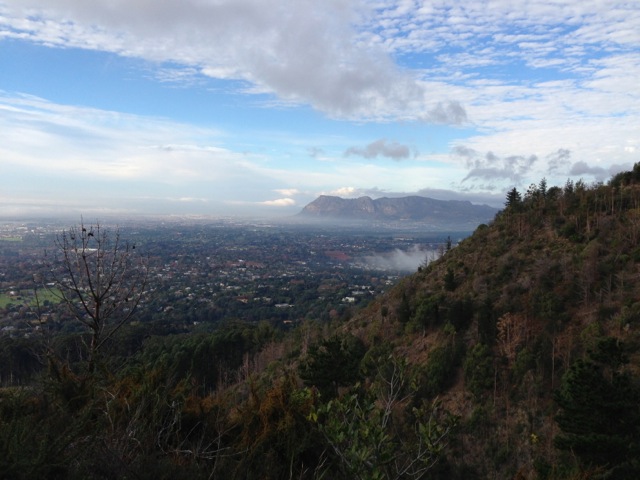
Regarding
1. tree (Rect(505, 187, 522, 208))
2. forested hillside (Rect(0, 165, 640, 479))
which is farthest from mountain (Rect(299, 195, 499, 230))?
forested hillside (Rect(0, 165, 640, 479))

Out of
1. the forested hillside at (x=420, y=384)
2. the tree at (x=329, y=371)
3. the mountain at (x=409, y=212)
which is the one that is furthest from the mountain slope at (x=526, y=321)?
the mountain at (x=409, y=212)

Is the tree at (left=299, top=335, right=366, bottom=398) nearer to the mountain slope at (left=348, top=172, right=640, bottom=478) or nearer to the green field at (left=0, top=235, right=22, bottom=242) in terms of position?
the mountain slope at (left=348, top=172, right=640, bottom=478)

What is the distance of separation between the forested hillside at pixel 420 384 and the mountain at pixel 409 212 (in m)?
127

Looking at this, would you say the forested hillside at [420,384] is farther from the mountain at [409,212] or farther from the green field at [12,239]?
the mountain at [409,212]

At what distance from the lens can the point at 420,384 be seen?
809 centimetres

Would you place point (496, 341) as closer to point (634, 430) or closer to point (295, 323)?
point (634, 430)

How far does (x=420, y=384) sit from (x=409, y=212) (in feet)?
541

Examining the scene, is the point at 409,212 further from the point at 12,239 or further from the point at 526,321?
the point at 526,321

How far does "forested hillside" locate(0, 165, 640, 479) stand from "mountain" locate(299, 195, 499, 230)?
127 metres

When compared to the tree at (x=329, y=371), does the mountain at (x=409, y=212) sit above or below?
above

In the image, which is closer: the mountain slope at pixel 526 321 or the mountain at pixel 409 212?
the mountain slope at pixel 526 321

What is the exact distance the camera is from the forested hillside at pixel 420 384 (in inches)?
104

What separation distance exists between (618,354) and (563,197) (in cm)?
1529

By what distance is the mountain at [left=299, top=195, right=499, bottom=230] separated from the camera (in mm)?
155375
